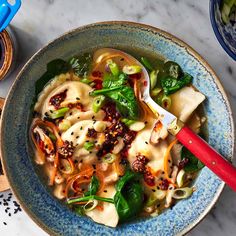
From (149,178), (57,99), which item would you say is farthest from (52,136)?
(149,178)

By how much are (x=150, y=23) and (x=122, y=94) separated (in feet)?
1.44

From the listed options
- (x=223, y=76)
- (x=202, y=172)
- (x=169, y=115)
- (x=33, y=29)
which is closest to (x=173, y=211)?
(x=202, y=172)

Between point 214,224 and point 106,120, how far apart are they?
0.74 meters

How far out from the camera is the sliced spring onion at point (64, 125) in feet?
8.70

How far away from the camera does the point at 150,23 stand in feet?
9.08

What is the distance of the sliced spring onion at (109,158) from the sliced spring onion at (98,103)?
0.22m

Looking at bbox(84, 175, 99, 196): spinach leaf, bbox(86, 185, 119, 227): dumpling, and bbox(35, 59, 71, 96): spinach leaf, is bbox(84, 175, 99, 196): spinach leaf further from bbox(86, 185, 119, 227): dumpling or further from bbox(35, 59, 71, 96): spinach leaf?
bbox(35, 59, 71, 96): spinach leaf

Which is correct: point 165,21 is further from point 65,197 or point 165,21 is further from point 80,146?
point 65,197

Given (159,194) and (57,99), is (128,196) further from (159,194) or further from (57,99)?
(57,99)

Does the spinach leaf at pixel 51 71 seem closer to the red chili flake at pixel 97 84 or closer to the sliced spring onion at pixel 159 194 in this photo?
the red chili flake at pixel 97 84

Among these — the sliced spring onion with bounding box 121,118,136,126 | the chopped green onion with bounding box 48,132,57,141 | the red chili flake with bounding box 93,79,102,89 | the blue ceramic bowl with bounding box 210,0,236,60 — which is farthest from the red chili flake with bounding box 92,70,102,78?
the blue ceramic bowl with bounding box 210,0,236,60

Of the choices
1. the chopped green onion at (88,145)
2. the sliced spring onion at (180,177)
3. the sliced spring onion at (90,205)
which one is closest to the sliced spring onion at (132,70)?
the chopped green onion at (88,145)

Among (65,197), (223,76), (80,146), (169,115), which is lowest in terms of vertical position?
(65,197)

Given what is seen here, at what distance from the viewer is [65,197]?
268cm
